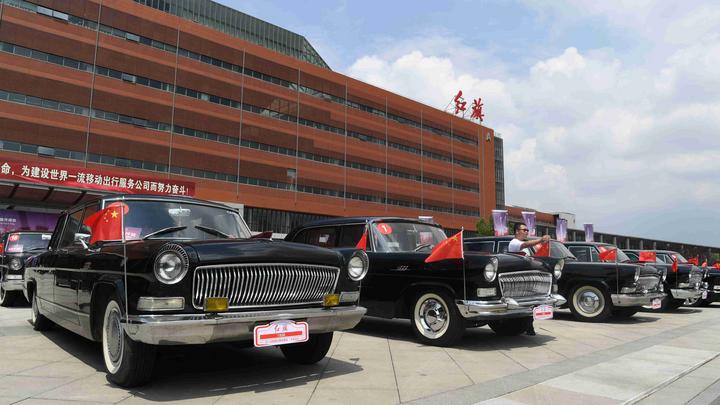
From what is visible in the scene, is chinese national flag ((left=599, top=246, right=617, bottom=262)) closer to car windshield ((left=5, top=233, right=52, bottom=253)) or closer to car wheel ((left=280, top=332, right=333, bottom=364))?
car wheel ((left=280, top=332, right=333, bottom=364))

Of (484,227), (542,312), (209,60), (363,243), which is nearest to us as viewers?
(542,312)

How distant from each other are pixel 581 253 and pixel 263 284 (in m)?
10.3

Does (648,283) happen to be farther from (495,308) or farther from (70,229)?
(70,229)

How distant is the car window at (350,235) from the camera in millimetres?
7750

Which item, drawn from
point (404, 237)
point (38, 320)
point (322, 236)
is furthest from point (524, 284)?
point (38, 320)

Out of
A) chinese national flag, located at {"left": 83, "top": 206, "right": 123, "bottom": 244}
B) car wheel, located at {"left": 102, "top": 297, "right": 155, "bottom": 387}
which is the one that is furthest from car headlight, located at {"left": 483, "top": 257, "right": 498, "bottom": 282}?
chinese national flag, located at {"left": 83, "top": 206, "right": 123, "bottom": 244}

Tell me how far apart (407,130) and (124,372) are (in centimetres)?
6342

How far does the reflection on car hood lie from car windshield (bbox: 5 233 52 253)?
9.00m

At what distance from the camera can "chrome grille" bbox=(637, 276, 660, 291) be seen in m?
10.5

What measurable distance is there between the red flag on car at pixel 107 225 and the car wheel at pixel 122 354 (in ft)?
2.66

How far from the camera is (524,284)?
7059 mm

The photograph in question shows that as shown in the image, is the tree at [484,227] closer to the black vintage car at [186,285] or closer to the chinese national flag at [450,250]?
the chinese national flag at [450,250]

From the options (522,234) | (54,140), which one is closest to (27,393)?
(522,234)

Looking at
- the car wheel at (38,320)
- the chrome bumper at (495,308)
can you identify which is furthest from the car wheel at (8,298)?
the chrome bumper at (495,308)
